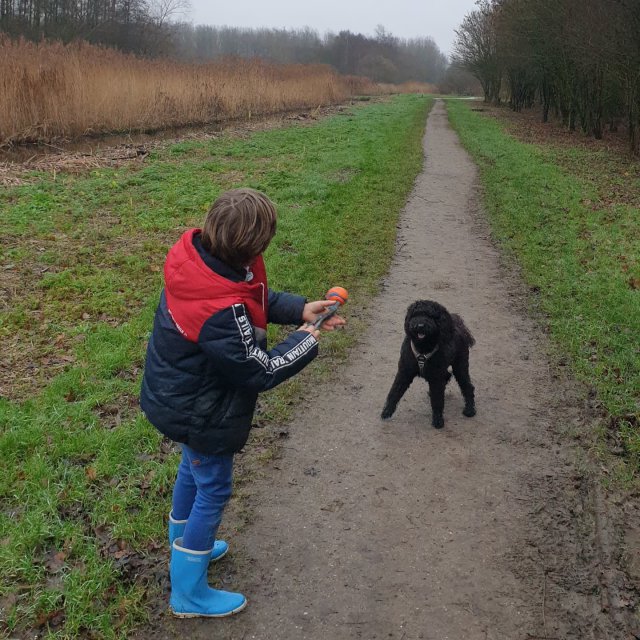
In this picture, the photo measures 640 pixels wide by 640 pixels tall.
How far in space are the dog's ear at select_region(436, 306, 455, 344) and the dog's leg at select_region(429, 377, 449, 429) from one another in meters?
0.34

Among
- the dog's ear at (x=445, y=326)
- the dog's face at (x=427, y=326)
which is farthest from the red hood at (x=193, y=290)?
the dog's ear at (x=445, y=326)

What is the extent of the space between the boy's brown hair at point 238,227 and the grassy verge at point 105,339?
1.87 meters

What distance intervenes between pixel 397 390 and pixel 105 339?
122 inches

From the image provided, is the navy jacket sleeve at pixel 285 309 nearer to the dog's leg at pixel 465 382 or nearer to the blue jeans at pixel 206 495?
the blue jeans at pixel 206 495

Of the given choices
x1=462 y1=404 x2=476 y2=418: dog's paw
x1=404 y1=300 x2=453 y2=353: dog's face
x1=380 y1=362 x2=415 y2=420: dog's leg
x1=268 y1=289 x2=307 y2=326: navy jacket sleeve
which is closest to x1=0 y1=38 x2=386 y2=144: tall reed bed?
x1=380 y1=362 x2=415 y2=420: dog's leg

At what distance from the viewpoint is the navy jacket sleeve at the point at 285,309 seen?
307 centimetres

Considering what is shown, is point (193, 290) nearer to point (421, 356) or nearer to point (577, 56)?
point (421, 356)

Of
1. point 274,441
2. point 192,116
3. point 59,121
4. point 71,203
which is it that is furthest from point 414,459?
point 192,116

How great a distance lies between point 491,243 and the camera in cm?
962

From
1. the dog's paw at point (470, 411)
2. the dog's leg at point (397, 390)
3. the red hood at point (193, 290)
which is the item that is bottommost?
→ the dog's paw at point (470, 411)

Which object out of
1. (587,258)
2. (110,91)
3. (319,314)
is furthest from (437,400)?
(110,91)

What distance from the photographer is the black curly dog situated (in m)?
4.31

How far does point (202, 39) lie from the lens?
11381cm

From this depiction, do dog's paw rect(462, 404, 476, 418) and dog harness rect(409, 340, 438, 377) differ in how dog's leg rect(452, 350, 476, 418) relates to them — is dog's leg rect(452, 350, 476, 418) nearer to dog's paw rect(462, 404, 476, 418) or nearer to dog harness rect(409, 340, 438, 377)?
dog's paw rect(462, 404, 476, 418)
